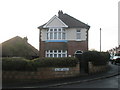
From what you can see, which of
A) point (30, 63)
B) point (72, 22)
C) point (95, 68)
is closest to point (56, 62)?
point (30, 63)

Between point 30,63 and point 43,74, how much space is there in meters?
1.39

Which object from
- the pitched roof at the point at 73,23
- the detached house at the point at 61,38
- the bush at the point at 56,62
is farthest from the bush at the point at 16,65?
the pitched roof at the point at 73,23

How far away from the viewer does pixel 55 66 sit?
1383 centimetres

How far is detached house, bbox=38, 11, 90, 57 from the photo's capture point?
912 inches

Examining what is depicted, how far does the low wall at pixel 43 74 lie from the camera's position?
1318 centimetres

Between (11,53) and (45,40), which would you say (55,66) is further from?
(11,53)

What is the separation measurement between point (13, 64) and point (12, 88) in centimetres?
280

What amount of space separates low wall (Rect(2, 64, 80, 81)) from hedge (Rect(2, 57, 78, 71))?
0.32 metres

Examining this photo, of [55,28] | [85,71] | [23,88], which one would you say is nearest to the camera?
[23,88]

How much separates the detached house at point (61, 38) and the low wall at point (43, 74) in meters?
9.28

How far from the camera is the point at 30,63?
13492 mm

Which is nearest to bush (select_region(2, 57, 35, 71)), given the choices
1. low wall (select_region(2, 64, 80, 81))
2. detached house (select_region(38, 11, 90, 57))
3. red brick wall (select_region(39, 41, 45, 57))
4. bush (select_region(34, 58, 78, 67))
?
low wall (select_region(2, 64, 80, 81))

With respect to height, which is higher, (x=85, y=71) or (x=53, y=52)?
(x=53, y=52)

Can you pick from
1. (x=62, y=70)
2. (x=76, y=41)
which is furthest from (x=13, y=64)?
(x=76, y=41)
